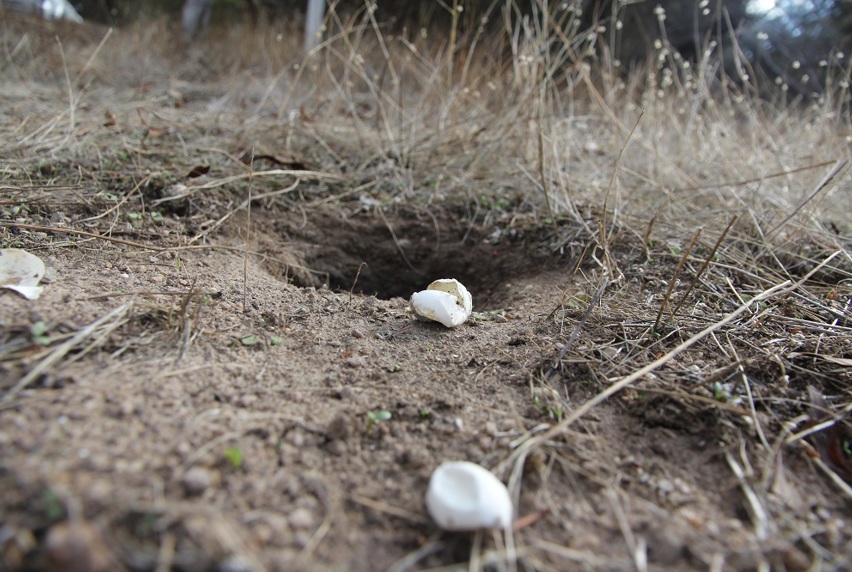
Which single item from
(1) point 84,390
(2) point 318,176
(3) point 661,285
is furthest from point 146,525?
(2) point 318,176

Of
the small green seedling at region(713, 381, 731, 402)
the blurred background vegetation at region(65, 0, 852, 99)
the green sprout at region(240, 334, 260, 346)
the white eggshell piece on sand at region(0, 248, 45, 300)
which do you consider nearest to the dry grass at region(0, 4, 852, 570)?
the small green seedling at region(713, 381, 731, 402)

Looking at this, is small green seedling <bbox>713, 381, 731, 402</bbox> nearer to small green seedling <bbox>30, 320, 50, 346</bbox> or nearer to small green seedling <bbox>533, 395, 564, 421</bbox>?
small green seedling <bbox>533, 395, 564, 421</bbox>

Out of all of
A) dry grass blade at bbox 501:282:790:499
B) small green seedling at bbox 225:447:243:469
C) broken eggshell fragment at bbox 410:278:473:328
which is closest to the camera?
small green seedling at bbox 225:447:243:469

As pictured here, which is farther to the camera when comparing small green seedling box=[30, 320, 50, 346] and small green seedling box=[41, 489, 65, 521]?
small green seedling box=[30, 320, 50, 346]

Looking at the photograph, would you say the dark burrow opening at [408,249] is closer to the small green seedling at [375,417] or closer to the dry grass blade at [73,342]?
the dry grass blade at [73,342]

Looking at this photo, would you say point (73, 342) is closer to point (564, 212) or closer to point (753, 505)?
point (753, 505)

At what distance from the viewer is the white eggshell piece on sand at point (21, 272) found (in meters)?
1.29

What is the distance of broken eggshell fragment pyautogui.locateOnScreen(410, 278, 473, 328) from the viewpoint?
1528mm

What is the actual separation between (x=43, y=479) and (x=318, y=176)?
1.76 meters

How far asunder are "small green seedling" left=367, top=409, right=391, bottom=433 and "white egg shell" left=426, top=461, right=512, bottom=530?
204 mm

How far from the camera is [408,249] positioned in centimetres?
231

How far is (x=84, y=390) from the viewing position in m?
1.03

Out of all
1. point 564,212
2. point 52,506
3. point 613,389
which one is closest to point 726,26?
point 564,212

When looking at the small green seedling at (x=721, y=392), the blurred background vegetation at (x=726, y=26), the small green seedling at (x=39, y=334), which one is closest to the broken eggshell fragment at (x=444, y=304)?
the small green seedling at (x=721, y=392)
